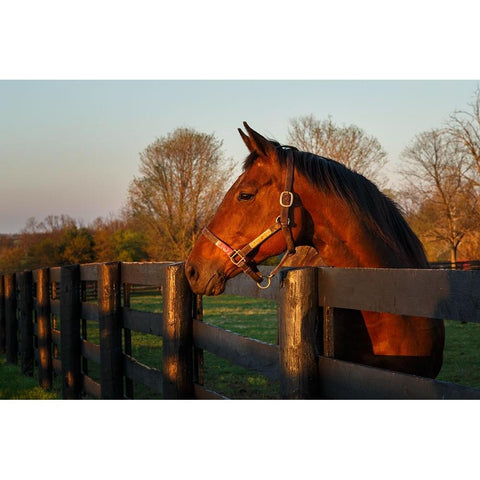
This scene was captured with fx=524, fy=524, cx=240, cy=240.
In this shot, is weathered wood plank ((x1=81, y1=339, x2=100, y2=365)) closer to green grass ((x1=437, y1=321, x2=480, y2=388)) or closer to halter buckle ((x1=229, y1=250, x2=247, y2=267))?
halter buckle ((x1=229, y1=250, x2=247, y2=267))

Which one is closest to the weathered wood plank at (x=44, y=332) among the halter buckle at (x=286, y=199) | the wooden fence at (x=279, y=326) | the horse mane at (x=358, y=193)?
the wooden fence at (x=279, y=326)

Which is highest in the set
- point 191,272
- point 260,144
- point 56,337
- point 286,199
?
point 260,144

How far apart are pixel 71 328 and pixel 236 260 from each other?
134 inches

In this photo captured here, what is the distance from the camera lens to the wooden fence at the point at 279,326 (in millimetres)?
1918

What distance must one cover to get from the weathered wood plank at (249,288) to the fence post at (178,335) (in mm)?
397

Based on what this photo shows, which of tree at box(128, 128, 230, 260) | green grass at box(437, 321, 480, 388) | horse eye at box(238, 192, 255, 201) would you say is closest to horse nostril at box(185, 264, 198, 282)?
horse eye at box(238, 192, 255, 201)

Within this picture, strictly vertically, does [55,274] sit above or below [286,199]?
below

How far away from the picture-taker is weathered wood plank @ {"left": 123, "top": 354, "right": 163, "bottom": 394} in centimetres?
408

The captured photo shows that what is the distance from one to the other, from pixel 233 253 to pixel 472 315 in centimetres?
179

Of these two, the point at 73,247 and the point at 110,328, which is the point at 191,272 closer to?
the point at 110,328

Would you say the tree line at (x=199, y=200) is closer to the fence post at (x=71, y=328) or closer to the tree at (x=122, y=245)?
the tree at (x=122, y=245)

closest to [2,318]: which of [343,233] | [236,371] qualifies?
[236,371]

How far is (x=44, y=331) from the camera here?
7.55m

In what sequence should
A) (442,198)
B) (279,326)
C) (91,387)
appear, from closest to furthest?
1. (279,326)
2. (91,387)
3. (442,198)
